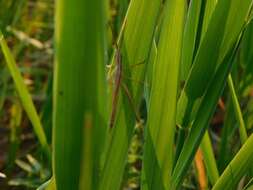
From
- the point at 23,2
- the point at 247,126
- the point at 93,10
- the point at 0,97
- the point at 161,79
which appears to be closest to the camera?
the point at 93,10

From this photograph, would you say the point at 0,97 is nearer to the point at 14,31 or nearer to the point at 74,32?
the point at 14,31

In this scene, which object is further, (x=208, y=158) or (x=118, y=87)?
(x=208, y=158)

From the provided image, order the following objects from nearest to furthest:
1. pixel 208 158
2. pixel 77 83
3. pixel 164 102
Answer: pixel 77 83 → pixel 164 102 → pixel 208 158

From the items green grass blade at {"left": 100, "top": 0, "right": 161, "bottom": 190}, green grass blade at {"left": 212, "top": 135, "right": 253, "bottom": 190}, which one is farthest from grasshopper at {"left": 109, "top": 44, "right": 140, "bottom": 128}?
green grass blade at {"left": 212, "top": 135, "right": 253, "bottom": 190}

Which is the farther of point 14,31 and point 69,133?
point 14,31

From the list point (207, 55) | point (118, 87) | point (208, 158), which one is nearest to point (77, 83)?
point (118, 87)

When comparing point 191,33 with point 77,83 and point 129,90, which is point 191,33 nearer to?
point 129,90

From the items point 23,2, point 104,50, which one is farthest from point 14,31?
point 104,50
